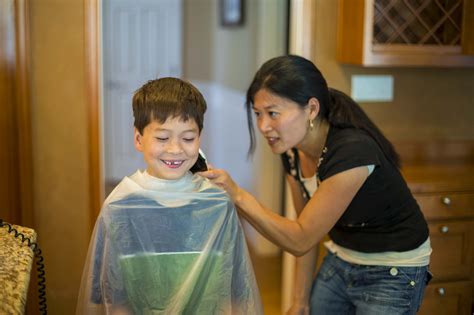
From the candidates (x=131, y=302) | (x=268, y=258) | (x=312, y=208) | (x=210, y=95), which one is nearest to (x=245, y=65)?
(x=210, y=95)

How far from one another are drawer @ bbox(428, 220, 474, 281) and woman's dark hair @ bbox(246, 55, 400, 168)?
92 cm

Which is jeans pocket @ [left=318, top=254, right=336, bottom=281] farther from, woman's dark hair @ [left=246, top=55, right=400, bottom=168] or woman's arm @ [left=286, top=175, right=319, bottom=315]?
woman's dark hair @ [left=246, top=55, right=400, bottom=168]

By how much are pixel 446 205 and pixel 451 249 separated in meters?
0.20

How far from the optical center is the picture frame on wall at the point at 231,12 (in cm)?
538

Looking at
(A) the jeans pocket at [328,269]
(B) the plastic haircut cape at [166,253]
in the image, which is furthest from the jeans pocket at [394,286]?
(B) the plastic haircut cape at [166,253]

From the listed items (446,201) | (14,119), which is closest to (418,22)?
(446,201)

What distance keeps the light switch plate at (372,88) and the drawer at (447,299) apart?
36.2 inches

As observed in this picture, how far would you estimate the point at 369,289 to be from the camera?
202cm

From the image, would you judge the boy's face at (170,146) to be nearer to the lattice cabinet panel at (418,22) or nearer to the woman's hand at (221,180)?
the woman's hand at (221,180)

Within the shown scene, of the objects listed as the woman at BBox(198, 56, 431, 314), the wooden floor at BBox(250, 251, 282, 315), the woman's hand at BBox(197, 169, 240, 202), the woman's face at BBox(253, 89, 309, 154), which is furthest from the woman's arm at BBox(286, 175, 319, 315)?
the wooden floor at BBox(250, 251, 282, 315)

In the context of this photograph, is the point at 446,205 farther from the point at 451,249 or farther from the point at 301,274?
the point at 301,274

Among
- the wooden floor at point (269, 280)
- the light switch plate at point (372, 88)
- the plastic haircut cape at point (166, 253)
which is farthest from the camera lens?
the wooden floor at point (269, 280)

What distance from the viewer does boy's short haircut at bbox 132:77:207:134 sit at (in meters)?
1.63

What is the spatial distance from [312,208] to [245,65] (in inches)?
138
